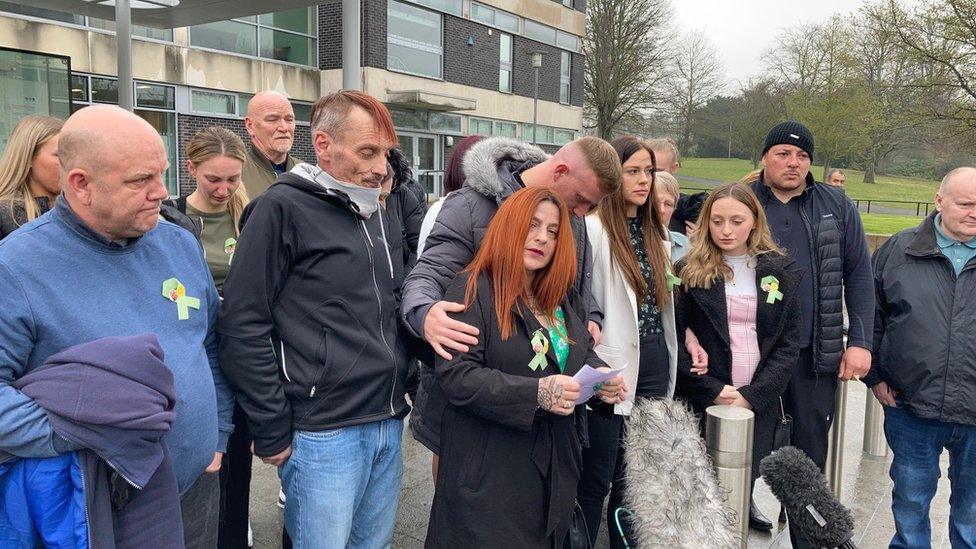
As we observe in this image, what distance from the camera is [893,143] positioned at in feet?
92.7

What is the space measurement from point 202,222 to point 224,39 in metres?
15.5

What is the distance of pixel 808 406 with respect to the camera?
3.68m

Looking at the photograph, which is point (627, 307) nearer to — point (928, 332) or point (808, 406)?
point (808, 406)

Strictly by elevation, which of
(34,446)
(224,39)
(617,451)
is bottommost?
(617,451)

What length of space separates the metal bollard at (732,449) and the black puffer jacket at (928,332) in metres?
0.95

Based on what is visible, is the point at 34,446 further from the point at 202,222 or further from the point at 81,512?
the point at 202,222

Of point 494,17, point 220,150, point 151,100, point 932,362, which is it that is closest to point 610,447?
point 932,362

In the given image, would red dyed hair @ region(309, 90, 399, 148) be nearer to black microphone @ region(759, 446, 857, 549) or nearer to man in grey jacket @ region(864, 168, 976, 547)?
black microphone @ region(759, 446, 857, 549)

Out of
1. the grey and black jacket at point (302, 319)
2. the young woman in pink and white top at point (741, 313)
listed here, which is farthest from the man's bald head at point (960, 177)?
the grey and black jacket at point (302, 319)

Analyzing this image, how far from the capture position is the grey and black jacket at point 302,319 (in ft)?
7.66

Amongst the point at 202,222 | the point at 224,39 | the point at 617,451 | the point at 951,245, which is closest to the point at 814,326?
the point at 951,245

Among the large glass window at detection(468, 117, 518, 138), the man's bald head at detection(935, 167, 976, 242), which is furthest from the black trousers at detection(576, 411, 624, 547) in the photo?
the large glass window at detection(468, 117, 518, 138)

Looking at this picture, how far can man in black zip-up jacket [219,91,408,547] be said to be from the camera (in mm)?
2348

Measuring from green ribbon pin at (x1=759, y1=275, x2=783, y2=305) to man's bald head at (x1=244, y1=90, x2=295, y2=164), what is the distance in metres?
2.83
